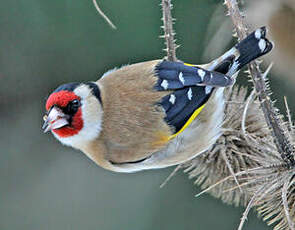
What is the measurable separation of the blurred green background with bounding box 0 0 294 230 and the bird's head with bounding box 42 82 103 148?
33.1 inches

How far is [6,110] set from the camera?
2.60 meters

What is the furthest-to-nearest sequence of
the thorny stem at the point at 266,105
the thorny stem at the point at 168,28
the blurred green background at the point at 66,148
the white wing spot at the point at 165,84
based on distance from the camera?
the blurred green background at the point at 66,148
the white wing spot at the point at 165,84
the thorny stem at the point at 168,28
the thorny stem at the point at 266,105

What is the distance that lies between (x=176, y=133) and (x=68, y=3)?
111cm

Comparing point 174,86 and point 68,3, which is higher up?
point 68,3

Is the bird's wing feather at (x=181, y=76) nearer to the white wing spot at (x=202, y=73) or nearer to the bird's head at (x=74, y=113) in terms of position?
the white wing spot at (x=202, y=73)

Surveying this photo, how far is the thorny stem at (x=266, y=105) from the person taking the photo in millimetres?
1418

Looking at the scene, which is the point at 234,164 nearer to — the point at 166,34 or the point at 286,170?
the point at 286,170

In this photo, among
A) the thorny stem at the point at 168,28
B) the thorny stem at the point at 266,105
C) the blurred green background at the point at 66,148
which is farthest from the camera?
the blurred green background at the point at 66,148

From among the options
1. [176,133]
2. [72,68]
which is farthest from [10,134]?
[176,133]

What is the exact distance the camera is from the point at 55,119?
1493 mm

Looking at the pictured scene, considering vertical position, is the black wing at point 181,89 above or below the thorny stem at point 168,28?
below

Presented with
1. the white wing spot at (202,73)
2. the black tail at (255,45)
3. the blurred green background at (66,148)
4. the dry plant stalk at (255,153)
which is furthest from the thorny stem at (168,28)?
the blurred green background at (66,148)

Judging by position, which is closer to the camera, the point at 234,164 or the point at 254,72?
the point at 254,72

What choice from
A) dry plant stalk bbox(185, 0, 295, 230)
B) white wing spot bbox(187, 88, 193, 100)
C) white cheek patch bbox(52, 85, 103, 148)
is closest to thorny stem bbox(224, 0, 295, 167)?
dry plant stalk bbox(185, 0, 295, 230)
